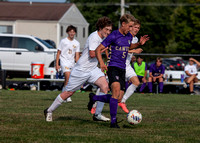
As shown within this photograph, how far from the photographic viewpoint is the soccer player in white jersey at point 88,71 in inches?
344

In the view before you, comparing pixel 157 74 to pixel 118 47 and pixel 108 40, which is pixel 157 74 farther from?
pixel 108 40

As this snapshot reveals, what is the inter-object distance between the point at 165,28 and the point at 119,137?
79.9 meters

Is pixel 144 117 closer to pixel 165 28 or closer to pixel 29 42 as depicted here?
pixel 29 42

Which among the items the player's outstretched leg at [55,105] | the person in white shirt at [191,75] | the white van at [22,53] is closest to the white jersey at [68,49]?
the player's outstretched leg at [55,105]

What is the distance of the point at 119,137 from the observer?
6953 millimetres

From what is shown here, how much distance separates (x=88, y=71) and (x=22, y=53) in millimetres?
15849

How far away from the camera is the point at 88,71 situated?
350 inches

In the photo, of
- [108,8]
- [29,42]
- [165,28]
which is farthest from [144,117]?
[165,28]

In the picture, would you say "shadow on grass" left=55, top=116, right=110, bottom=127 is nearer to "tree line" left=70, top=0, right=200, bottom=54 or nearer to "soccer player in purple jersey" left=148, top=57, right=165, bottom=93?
"soccer player in purple jersey" left=148, top=57, right=165, bottom=93

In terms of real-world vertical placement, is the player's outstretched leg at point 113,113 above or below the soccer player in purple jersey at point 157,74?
below

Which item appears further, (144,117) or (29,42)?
(29,42)

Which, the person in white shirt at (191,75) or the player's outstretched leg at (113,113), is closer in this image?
the player's outstretched leg at (113,113)

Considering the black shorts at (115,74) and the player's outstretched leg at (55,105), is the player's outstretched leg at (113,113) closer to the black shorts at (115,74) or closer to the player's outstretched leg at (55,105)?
the black shorts at (115,74)

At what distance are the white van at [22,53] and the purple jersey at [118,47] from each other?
49.8ft
